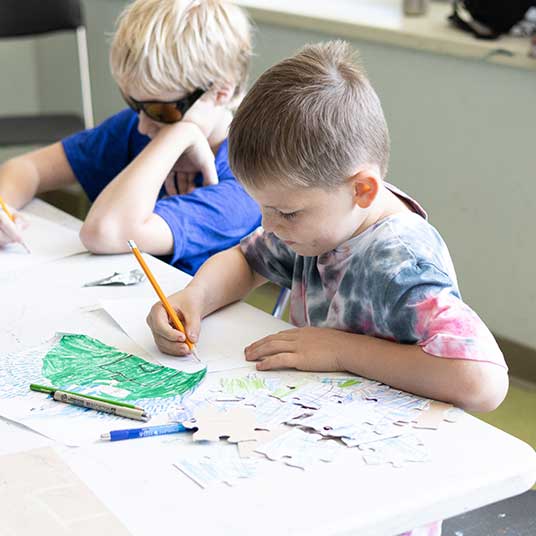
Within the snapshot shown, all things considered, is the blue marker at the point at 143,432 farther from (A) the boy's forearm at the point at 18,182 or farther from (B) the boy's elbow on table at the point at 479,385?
(A) the boy's forearm at the point at 18,182

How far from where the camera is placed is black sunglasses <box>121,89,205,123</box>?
1.72 metres

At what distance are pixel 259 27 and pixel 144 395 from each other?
7.00 ft

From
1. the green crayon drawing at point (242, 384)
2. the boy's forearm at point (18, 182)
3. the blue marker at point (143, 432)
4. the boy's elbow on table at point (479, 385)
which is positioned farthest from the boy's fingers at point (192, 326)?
the boy's forearm at point (18, 182)

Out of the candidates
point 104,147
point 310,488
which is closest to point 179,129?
point 104,147

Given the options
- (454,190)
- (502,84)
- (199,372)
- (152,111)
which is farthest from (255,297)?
(199,372)

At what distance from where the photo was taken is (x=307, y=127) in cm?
107

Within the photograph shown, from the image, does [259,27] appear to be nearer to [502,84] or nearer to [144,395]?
[502,84]

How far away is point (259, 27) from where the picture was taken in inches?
117

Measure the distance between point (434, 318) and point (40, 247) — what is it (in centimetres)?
77

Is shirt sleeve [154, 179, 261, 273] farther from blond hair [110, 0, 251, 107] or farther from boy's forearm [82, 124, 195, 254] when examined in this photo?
blond hair [110, 0, 251, 107]

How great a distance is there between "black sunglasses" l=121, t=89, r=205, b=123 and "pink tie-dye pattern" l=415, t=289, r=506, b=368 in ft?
2.69

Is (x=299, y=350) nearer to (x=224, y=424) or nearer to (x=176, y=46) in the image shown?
(x=224, y=424)

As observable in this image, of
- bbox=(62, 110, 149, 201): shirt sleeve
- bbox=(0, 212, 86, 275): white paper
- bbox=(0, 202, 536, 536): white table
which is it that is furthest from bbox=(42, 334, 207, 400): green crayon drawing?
bbox=(62, 110, 149, 201): shirt sleeve

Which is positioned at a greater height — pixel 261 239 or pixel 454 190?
pixel 261 239
